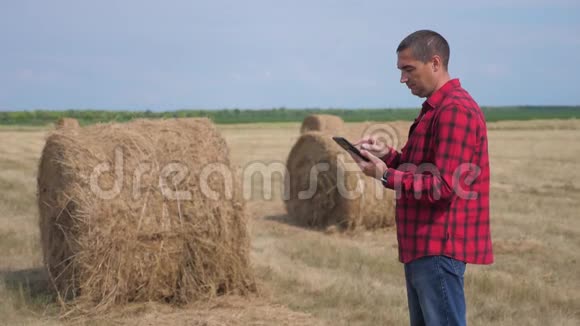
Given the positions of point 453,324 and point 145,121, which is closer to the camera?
point 453,324

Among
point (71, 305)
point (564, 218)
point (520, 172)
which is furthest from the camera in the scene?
point (520, 172)

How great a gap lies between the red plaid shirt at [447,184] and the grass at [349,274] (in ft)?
9.86

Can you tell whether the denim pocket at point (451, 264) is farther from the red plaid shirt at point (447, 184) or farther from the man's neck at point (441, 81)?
the man's neck at point (441, 81)

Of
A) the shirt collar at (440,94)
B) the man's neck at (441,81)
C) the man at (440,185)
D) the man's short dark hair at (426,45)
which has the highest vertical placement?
the man's short dark hair at (426,45)

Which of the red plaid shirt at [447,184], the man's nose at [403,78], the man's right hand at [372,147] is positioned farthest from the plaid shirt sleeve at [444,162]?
the man's right hand at [372,147]

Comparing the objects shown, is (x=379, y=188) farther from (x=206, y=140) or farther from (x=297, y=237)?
(x=206, y=140)

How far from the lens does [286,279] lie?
7844 mm

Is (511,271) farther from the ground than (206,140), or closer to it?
closer to it

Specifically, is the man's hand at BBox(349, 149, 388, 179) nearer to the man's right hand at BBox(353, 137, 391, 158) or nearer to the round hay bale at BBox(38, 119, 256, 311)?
the man's right hand at BBox(353, 137, 391, 158)

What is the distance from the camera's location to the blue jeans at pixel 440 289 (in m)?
3.28

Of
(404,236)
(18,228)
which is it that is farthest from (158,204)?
(18,228)

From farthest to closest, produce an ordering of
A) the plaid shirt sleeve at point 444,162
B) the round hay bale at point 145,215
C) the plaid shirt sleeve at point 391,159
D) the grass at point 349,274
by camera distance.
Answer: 1. the round hay bale at point 145,215
2. the grass at point 349,274
3. the plaid shirt sleeve at point 391,159
4. the plaid shirt sleeve at point 444,162

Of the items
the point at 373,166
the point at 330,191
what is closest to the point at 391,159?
the point at 373,166

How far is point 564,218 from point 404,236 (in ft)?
29.7
